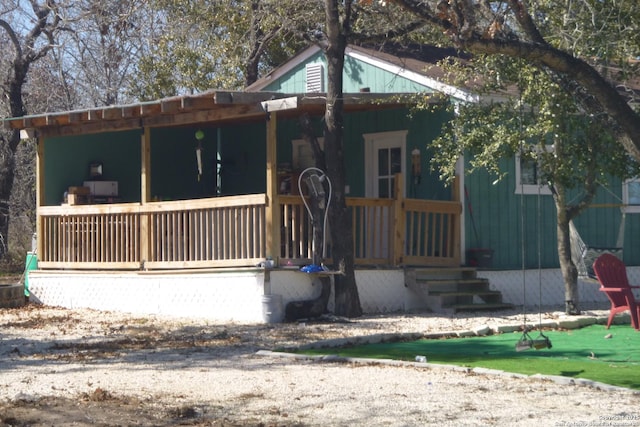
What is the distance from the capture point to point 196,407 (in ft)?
25.2

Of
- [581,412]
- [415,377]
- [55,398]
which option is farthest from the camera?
[415,377]

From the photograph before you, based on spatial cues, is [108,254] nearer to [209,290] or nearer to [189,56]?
[209,290]

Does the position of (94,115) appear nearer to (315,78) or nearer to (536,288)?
(315,78)

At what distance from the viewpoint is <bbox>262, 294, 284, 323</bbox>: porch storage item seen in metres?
13.8

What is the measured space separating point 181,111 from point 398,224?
12.0 ft

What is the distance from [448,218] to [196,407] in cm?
873

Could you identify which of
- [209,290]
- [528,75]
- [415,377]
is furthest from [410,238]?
[415,377]

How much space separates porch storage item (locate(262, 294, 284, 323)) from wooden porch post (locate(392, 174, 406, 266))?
2.23 meters

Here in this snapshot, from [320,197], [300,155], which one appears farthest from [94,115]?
[320,197]

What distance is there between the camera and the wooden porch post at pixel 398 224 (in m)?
15.1

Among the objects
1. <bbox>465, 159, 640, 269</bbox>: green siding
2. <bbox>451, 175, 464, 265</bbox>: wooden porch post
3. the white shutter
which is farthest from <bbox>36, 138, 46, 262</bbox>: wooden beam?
<bbox>465, 159, 640, 269</bbox>: green siding

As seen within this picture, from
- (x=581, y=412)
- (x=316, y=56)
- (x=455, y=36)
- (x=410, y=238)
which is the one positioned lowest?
(x=581, y=412)

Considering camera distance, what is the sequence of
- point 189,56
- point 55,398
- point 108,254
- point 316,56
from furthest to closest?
1. point 189,56
2. point 316,56
3. point 108,254
4. point 55,398

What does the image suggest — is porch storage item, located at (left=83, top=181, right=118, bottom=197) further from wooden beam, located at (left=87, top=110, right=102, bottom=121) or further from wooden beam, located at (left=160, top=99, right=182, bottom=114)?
wooden beam, located at (left=160, top=99, right=182, bottom=114)
